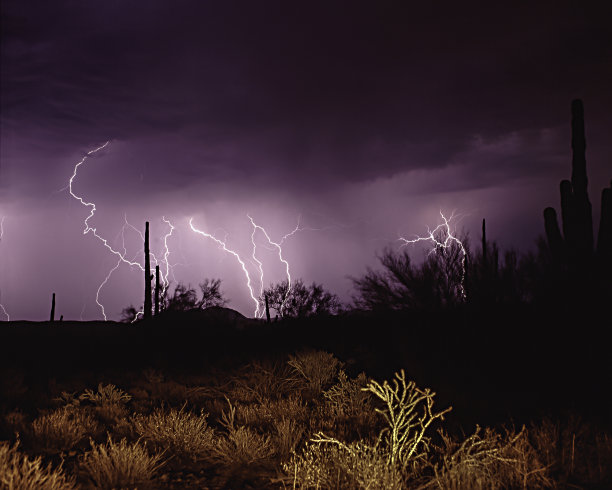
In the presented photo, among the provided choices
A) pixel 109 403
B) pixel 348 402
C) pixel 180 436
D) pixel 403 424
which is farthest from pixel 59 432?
pixel 403 424

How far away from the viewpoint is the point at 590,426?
8148 millimetres

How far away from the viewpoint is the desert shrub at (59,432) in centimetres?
782

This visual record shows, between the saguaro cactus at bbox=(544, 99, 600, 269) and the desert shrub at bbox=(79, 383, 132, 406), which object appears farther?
the saguaro cactus at bbox=(544, 99, 600, 269)

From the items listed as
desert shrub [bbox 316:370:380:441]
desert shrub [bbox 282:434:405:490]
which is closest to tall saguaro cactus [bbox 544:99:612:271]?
desert shrub [bbox 316:370:380:441]

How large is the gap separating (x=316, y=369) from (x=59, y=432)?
240 inches

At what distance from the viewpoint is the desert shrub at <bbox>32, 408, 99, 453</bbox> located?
25.7ft

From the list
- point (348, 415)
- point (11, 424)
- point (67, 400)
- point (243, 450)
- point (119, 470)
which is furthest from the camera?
point (67, 400)

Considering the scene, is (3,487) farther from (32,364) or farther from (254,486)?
(32,364)

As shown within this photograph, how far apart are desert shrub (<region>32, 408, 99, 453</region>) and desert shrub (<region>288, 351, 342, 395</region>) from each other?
16.6 ft

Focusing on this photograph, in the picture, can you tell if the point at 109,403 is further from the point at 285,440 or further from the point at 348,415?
the point at 285,440

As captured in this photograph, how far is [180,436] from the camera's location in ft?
25.8

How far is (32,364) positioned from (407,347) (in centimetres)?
1073

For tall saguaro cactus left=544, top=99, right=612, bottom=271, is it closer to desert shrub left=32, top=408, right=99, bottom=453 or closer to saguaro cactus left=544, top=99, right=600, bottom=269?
saguaro cactus left=544, top=99, right=600, bottom=269

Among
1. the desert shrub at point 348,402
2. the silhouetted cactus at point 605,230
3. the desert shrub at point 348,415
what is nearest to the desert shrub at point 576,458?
the desert shrub at point 348,415
